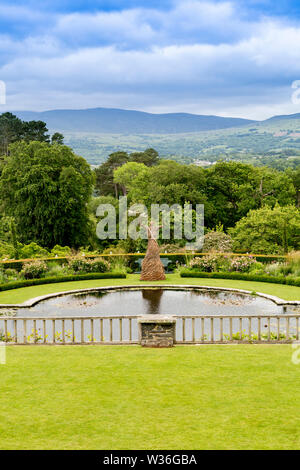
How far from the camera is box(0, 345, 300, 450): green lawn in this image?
235 inches

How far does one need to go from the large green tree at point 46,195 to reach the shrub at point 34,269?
43.0ft

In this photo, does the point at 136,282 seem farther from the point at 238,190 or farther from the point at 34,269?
the point at 238,190

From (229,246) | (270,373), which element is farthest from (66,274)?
(270,373)

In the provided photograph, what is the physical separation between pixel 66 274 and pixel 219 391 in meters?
18.2

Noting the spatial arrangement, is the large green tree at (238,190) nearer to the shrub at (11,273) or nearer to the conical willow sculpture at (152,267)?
the conical willow sculpture at (152,267)

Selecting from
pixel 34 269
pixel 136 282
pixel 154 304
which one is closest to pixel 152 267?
pixel 136 282

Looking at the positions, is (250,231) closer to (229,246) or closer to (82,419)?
(229,246)

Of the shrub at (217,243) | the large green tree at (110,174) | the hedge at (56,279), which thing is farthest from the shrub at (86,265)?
the large green tree at (110,174)

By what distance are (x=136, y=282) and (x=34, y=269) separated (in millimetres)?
5009

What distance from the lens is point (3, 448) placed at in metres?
5.77

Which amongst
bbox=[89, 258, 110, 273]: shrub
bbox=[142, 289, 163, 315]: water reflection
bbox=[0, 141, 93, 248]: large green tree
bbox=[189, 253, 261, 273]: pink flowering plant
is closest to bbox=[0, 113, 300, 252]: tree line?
bbox=[0, 141, 93, 248]: large green tree

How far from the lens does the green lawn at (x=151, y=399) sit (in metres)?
5.98

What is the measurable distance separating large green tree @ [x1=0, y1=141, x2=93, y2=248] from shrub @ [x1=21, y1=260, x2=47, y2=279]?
13.1 m

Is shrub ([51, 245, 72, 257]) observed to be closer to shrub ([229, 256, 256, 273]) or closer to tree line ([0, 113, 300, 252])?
tree line ([0, 113, 300, 252])
